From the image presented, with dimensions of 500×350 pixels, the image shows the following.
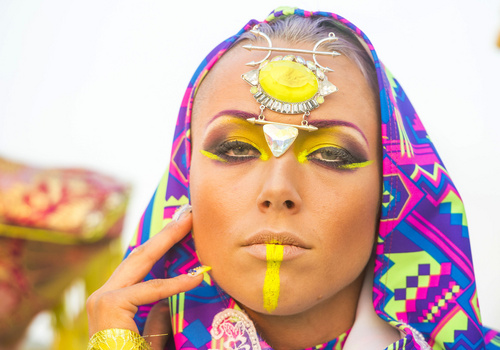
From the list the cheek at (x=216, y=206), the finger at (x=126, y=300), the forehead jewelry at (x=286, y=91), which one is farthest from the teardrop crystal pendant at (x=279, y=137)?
the finger at (x=126, y=300)

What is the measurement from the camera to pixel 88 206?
3.44 metres

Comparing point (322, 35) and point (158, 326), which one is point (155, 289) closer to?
point (158, 326)

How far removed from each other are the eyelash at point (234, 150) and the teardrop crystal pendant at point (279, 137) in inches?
3.5

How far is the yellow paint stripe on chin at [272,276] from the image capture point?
1.74 meters

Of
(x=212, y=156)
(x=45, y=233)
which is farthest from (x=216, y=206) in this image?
(x=45, y=233)

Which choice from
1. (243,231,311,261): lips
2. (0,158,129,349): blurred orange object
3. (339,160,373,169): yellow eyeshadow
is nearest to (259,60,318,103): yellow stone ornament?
(339,160,373,169): yellow eyeshadow

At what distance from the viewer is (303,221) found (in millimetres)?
1770

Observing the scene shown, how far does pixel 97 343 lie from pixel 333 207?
828mm

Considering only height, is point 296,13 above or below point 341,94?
above

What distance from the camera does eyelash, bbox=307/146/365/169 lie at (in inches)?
73.8

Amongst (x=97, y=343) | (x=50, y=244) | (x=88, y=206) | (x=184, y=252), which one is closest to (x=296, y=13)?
(x=184, y=252)

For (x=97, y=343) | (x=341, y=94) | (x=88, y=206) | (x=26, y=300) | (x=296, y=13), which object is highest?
(x=296, y=13)

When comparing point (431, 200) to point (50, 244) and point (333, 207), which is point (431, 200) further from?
point (50, 244)

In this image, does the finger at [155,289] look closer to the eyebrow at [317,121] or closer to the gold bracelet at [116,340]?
the gold bracelet at [116,340]
